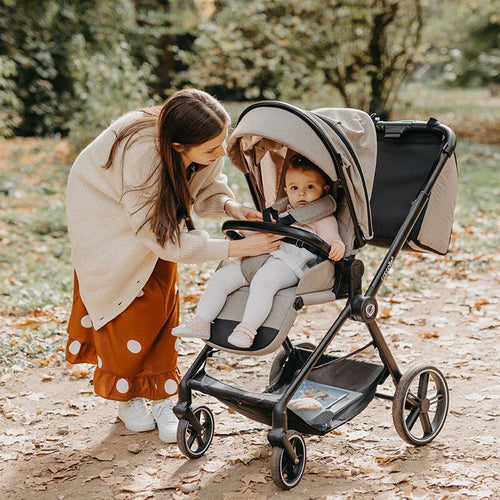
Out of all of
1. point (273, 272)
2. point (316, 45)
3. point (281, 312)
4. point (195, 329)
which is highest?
point (316, 45)

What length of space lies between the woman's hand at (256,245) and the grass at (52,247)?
2.15 m

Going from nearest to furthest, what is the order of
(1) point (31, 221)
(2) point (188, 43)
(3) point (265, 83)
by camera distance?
(1) point (31, 221) → (3) point (265, 83) → (2) point (188, 43)

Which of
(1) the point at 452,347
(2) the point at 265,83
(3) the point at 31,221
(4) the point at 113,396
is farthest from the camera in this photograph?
(2) the point at 265,83

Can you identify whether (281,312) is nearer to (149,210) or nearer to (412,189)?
(149,210)

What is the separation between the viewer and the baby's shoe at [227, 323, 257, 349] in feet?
10.6

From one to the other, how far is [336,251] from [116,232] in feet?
3.64

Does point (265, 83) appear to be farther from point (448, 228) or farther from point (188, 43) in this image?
point (448, 228)

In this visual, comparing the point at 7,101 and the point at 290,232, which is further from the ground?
the point at 290,232

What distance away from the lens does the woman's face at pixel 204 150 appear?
3393 millimetres

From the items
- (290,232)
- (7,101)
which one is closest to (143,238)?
(290,232)

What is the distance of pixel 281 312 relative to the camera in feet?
10.7

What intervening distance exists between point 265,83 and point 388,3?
356 centimetres

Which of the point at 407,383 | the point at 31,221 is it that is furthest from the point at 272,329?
the point at 31,221

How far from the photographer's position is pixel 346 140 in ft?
10.8
